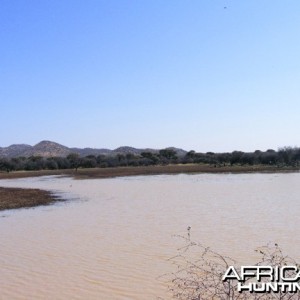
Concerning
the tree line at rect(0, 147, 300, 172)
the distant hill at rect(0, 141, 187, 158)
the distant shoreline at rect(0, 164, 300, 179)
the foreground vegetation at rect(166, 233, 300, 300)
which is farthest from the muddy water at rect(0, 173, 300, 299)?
the distant hill at rect(0, 141, 187, 158)

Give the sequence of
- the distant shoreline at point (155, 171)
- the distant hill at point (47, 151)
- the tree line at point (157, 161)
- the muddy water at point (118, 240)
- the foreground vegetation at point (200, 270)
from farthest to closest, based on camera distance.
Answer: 1. the distant hill at point (47, 151)
2. the tree line at point (157, 161)
3. the distant shoreline at point (155, 171)
4. the muddy water at point (118, 240)
5. the foreground vegetation at point (200, 270)

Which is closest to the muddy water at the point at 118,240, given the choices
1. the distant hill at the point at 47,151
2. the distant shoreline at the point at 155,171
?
the distant shoreline at the point at 155,171

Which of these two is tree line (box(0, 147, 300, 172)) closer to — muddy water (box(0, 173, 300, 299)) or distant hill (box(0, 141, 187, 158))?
muddy water (box(0, 173, 300, 299))

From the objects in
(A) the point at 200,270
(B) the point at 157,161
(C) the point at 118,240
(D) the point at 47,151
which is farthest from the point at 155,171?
(D) the point at 47,151

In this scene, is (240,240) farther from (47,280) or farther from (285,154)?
(285,154)

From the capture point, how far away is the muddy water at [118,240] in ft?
29.0

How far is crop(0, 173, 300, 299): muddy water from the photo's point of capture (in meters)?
8.84

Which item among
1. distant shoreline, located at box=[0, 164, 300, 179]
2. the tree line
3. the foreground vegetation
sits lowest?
the foreground vegetation

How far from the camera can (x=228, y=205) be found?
70.3ft

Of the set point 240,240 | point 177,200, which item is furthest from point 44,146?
point 240,240

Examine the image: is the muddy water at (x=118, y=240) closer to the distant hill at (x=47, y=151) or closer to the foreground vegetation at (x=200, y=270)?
the foreground vegetation at (x=200, y=270)

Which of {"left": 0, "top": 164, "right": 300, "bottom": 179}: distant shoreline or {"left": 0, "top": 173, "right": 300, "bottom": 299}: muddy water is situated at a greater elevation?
{"left": 0, "top": 164, "right": 300, "bottom": 179}: distant shoreline

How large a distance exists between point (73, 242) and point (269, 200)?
1303 cm

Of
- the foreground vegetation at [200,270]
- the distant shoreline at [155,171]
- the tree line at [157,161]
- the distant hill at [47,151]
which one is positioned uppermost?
the distant hill at [47,151]
